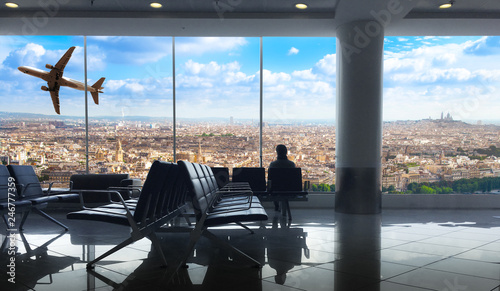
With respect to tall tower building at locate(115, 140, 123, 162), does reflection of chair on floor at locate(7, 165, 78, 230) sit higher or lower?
lower

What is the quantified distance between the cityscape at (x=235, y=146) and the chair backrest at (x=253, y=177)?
1.45m

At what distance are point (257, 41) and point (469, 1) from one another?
11.6 ft

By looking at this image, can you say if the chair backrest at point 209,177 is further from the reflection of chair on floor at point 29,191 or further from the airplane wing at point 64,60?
the airplane wing at point 64,60

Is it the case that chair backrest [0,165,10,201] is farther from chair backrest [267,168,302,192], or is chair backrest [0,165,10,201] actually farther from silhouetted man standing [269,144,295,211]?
silhouetted man standing [269,144,295,211]

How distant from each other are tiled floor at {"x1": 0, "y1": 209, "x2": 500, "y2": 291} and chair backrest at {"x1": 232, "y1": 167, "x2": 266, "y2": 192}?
1.09m

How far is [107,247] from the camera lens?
12.0ft

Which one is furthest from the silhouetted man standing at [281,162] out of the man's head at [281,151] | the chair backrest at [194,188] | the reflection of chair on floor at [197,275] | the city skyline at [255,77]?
the chair backrest at [194,188]

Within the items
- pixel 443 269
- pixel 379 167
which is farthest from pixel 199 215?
pixel 379 167

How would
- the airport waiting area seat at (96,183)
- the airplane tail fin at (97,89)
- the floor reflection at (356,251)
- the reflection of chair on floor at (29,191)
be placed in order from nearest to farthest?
the floor reflection at (356,251) < the reflection of chair on floor at (29,191) < the airport waiting area seat at (96,183) < the airplane tail fin at (97,89)

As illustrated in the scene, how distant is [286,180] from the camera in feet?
19.8

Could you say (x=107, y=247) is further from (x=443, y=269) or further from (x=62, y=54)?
(x=62, y=54)

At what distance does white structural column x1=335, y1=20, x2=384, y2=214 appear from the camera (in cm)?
662

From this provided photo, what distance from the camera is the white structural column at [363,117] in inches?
261

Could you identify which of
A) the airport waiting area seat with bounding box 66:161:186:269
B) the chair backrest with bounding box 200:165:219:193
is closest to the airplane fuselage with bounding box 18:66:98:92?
the chair backrest with bounding box 200:165:219:193
